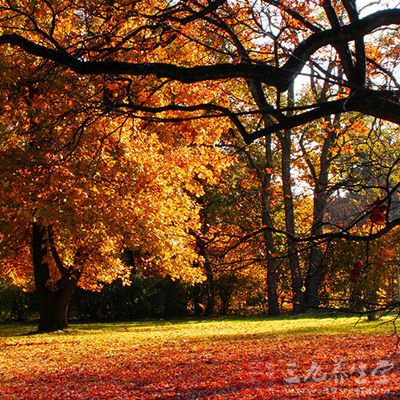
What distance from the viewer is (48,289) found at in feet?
62.3

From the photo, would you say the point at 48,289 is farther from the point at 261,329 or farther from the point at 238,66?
the point at 238,66

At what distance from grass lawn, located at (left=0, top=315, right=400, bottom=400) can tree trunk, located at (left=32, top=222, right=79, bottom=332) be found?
360 centimetres

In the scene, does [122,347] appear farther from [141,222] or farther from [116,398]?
[116,398]

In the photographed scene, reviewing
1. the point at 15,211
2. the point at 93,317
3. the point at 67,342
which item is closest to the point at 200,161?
the point at 15,211

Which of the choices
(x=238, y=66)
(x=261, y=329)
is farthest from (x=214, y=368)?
(x=261, y=329)

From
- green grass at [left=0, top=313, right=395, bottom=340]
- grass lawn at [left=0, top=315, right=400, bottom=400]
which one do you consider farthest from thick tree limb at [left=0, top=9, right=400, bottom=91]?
green grass at [left=0, top=313, right=395, bottom=340]

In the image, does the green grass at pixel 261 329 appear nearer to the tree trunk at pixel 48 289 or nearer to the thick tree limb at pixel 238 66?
the tree trunk at pixel 48 289

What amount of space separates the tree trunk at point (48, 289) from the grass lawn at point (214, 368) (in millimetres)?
3597

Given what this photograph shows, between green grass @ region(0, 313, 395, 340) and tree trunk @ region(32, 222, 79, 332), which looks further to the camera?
tree trunk @ region(32, 222, 79, 332)

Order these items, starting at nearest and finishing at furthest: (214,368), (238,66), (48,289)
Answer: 1. (238,66)
2. (214,368)
3. (48,289)

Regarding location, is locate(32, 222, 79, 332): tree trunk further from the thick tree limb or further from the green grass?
the thick tree limb

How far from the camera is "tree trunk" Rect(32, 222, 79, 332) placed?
18.5 meters

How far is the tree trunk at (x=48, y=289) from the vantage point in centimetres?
1853

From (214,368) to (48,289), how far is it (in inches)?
422
